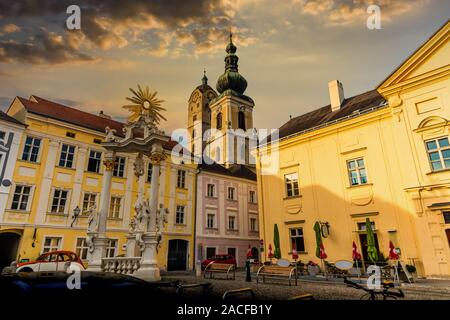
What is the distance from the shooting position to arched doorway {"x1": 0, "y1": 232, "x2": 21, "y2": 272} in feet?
62.9

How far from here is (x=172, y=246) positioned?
86.5 ft

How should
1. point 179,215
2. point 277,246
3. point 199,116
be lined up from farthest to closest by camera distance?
point 199,116
point 179,215
point 277,246

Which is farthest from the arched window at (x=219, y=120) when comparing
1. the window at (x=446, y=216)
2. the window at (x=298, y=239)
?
the window at (x=446, y=216)

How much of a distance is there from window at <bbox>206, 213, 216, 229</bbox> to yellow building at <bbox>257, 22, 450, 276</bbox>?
8475 mm

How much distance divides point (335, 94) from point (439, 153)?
10801 millimetres

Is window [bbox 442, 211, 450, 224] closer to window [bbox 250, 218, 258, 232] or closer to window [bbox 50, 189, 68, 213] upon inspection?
window [bbox 250, 218, 258, 232]

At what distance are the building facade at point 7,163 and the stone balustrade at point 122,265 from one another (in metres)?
9.93

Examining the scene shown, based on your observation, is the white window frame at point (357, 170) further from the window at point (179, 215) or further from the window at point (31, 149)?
the window at point (31, 149)

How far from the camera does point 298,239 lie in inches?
810

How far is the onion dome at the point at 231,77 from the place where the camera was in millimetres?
55472

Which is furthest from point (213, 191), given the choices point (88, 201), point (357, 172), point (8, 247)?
point (8, 247)

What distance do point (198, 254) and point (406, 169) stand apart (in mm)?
19633

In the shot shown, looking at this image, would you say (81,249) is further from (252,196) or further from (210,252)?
(252,196)
